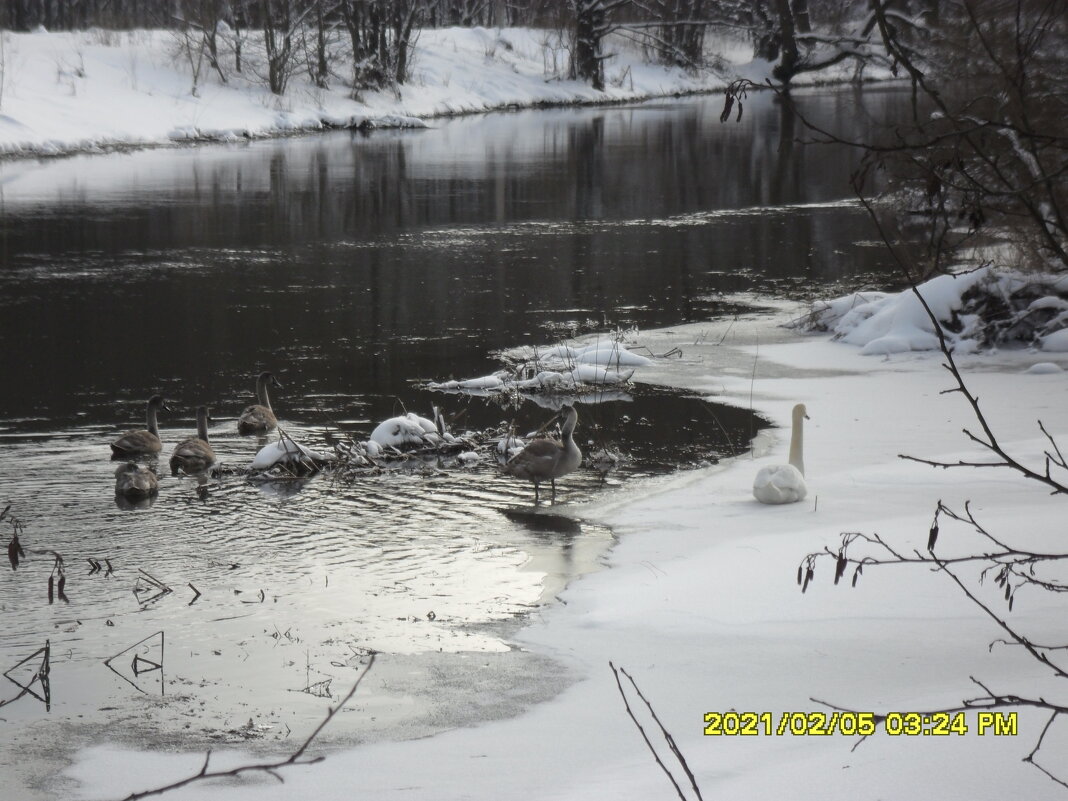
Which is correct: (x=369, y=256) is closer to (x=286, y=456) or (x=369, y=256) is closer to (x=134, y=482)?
(x=286, y=456)

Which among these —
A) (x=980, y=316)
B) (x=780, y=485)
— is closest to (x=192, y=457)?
(x=780, y=485)

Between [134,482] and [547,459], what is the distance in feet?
9.51

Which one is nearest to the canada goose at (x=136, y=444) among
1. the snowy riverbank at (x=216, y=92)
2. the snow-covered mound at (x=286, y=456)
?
the snow-covered mound at (x=286, y=456)

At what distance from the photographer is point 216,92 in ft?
137

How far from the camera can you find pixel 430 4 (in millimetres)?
65875

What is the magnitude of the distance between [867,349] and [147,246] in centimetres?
1175

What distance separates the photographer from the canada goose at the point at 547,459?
886 cm

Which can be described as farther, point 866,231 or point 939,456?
point 866,231

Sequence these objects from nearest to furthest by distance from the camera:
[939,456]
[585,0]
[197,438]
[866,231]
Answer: [939,456]
[197,438]
[866,231]
[585,0]

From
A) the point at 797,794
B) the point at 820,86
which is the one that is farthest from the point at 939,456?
the point at 820,86

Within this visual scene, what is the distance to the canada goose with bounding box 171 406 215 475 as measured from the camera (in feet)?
31.6

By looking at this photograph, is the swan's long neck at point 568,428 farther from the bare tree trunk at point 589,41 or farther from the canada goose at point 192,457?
the bare tree trunk at point 589,41

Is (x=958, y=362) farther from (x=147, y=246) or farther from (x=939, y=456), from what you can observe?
(x=147, y=246)

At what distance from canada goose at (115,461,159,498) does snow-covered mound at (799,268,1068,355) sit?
7.43 metres
